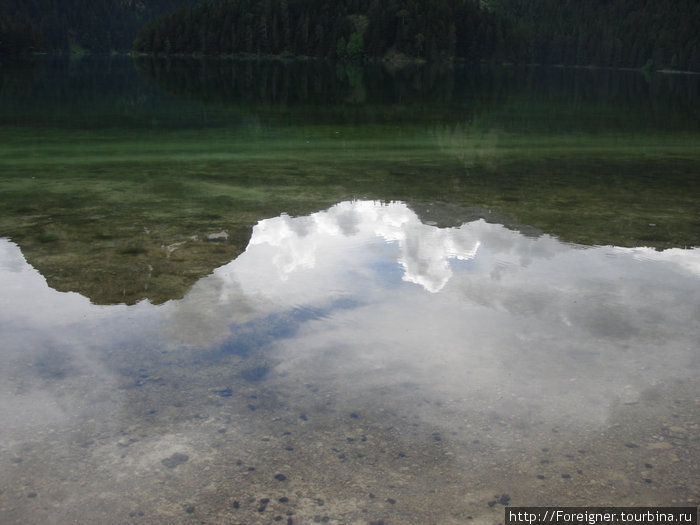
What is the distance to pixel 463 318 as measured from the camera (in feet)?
20.7

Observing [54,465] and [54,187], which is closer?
[54,465]

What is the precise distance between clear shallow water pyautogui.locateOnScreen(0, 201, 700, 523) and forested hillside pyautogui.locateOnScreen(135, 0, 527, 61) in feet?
487

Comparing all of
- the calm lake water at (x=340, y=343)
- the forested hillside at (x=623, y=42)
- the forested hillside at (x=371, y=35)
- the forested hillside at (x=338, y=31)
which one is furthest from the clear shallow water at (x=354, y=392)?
the forested hillside at (x=623, y=42)

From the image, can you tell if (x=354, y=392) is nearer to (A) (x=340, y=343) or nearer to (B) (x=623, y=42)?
(A) (x=340, y=343)

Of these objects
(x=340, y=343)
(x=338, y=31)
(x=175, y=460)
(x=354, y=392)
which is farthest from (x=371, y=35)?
(x=175, y=460)

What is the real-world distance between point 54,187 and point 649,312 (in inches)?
347

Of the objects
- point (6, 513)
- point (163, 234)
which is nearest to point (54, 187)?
point (163, 234)

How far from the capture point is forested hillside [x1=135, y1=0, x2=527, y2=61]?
153 meters

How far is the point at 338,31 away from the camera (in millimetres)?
155125

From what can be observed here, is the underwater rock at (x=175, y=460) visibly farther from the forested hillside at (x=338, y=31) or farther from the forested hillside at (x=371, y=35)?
the forested hillside at (x=371, y=35)

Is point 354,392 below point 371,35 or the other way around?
below

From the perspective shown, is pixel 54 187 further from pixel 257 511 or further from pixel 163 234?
pixel 257 511

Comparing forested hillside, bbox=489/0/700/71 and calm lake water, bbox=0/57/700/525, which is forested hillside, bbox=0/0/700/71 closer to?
forested hillside, bbox=489/0/700/71

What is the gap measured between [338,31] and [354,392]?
15901 cm
